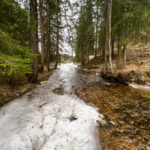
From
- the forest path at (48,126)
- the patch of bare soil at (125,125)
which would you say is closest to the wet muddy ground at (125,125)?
the patch of bare soil at (125,125)

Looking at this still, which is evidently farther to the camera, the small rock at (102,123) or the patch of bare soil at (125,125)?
the small rock at (102,123)

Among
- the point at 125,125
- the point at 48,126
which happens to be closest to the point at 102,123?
the point at 125,125

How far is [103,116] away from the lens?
8.84 ft

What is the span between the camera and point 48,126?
2256mm

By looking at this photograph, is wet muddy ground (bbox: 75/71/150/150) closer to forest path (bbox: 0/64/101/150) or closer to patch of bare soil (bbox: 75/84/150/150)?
patch of bare soil (bbox: 75/84/150/150)

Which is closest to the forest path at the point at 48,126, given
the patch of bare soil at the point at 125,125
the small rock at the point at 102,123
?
the small rock at the point at 102,123

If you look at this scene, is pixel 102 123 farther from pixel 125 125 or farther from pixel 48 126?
pixel 48 126

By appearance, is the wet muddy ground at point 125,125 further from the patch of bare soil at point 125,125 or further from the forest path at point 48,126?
the forest path at point 48,126

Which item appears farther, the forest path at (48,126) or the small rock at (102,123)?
the small rock at (102,123)

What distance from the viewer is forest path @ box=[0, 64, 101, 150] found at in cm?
176

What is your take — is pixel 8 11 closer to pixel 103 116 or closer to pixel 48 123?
pixel 48 123

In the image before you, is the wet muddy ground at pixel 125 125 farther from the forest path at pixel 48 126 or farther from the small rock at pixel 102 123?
the forest path at pixel 48 126

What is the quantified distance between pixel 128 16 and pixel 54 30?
1026 centimetres

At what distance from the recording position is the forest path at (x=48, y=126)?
1758 millimetres
